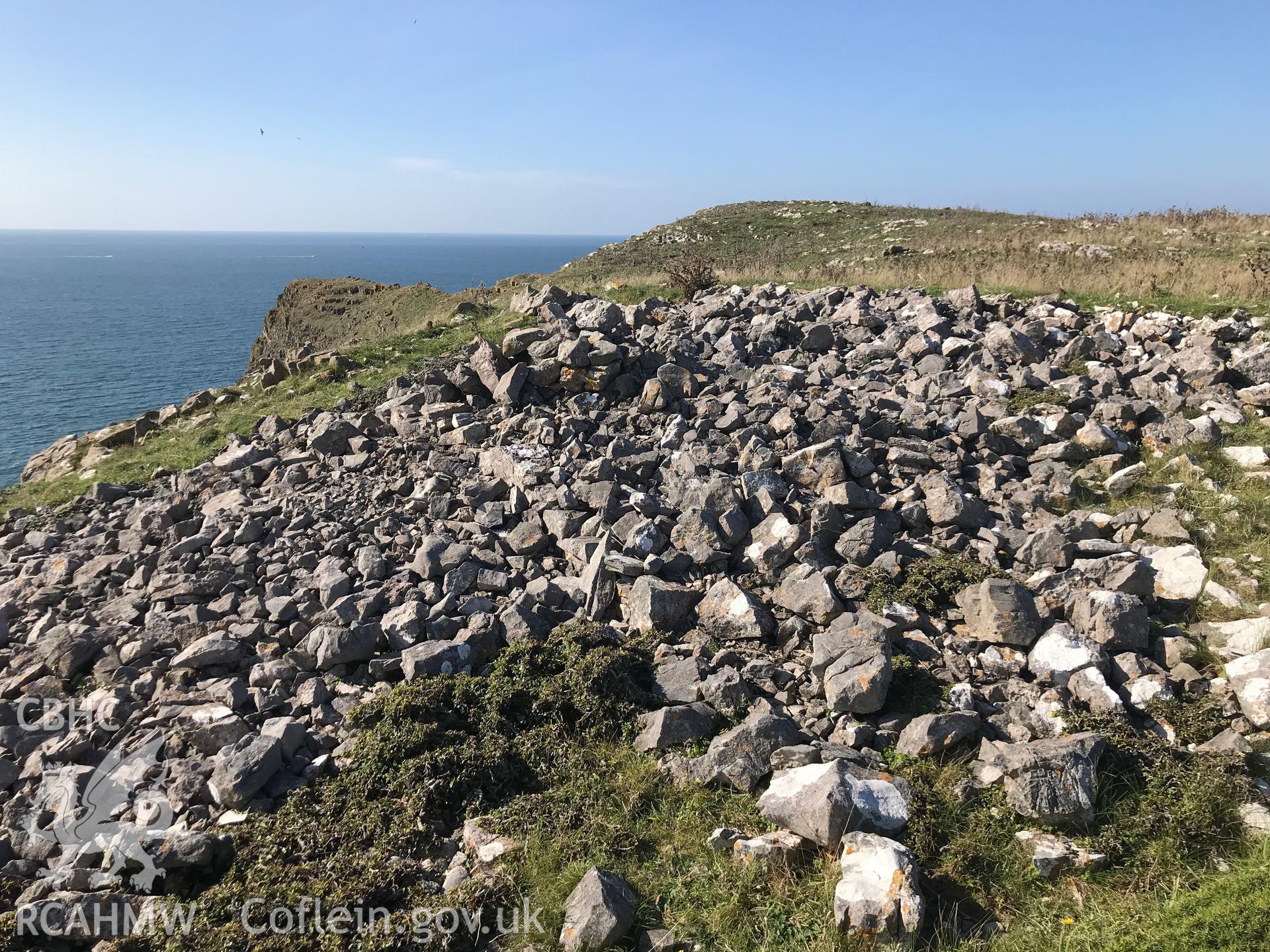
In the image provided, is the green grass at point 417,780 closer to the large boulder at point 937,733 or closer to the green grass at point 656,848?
the green grass at point 656,848

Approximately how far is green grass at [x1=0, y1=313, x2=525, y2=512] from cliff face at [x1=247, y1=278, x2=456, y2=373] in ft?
37.2

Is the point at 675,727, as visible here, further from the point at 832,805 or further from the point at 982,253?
the point at 982,253

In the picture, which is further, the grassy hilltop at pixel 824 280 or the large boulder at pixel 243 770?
the grassy hilltop at pixel 824 280

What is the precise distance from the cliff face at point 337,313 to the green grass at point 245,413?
446 inches

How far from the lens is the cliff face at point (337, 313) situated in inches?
1206

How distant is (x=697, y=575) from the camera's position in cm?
773

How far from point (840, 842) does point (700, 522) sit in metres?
3.97

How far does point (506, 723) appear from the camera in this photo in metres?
6.07

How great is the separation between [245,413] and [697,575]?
1297 centimetres

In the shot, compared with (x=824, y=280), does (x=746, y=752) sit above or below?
below

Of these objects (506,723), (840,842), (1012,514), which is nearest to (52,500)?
(506,723)

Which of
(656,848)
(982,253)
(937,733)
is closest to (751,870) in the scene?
(656,848)

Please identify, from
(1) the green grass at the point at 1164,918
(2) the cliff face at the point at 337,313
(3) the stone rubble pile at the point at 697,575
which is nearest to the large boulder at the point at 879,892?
(3) the stone rubble pile at the point at 697,575

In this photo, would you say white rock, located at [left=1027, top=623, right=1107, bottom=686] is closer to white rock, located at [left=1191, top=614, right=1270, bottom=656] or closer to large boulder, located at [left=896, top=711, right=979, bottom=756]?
large boulder, located at [left=896, top=711, right=979, bottom=756]
